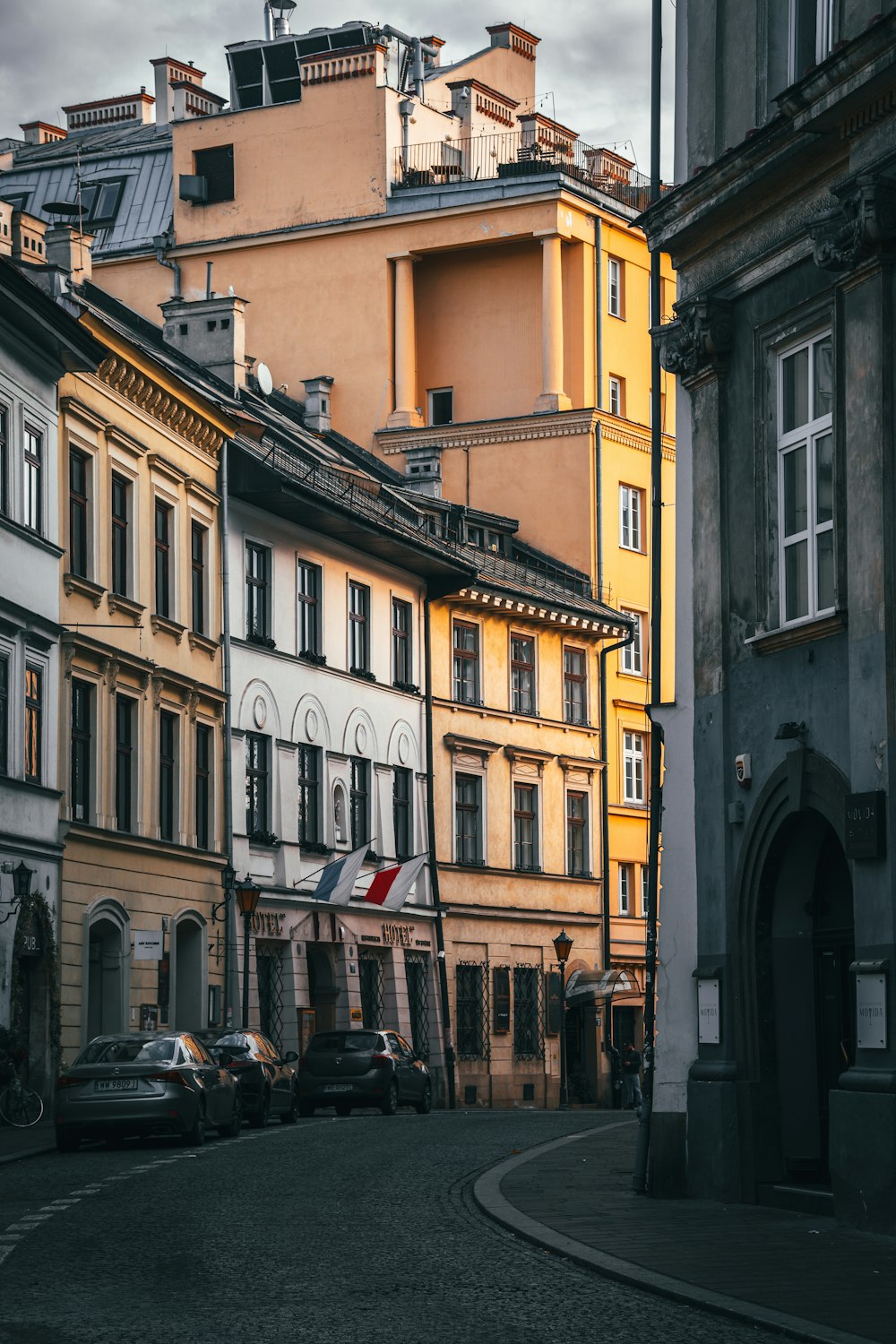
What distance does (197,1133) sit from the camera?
2738 cm

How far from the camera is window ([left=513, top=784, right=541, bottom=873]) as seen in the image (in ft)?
189

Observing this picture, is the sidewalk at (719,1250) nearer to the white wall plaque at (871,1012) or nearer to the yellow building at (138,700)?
the white wall plaque at (871,1012)

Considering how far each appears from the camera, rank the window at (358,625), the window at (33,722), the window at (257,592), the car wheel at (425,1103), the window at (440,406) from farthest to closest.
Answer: the window at (440,406) < the window at (358,625) < the window at (257,592) < the car wheel at (425,1103) < the window at (33,722)

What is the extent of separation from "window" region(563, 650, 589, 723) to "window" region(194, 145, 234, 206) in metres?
17.3

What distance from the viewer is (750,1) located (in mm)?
20031

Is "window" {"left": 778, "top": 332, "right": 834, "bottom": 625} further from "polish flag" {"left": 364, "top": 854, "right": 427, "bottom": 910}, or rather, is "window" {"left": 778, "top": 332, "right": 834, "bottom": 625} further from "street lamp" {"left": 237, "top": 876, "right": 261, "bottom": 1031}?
"polish flag" {"left": 364, "top": 854, "right": 427, "bottom": 910}

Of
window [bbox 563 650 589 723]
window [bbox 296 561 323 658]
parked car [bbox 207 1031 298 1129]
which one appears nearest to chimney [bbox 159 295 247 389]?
window [bbox 296 561 323 658]

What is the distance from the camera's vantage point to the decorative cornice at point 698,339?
66.1 ft

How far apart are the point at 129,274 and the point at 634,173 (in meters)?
15.1

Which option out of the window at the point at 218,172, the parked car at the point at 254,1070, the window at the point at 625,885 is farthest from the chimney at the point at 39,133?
the parked car at the point at 254,1070

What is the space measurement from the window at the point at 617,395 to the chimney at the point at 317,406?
779 centimetres

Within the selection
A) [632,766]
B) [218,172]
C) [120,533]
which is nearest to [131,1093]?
[120,533]

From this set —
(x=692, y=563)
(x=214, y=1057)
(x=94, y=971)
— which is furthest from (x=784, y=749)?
(x=94, y=971)

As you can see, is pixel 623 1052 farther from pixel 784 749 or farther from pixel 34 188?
pixel 784 749
